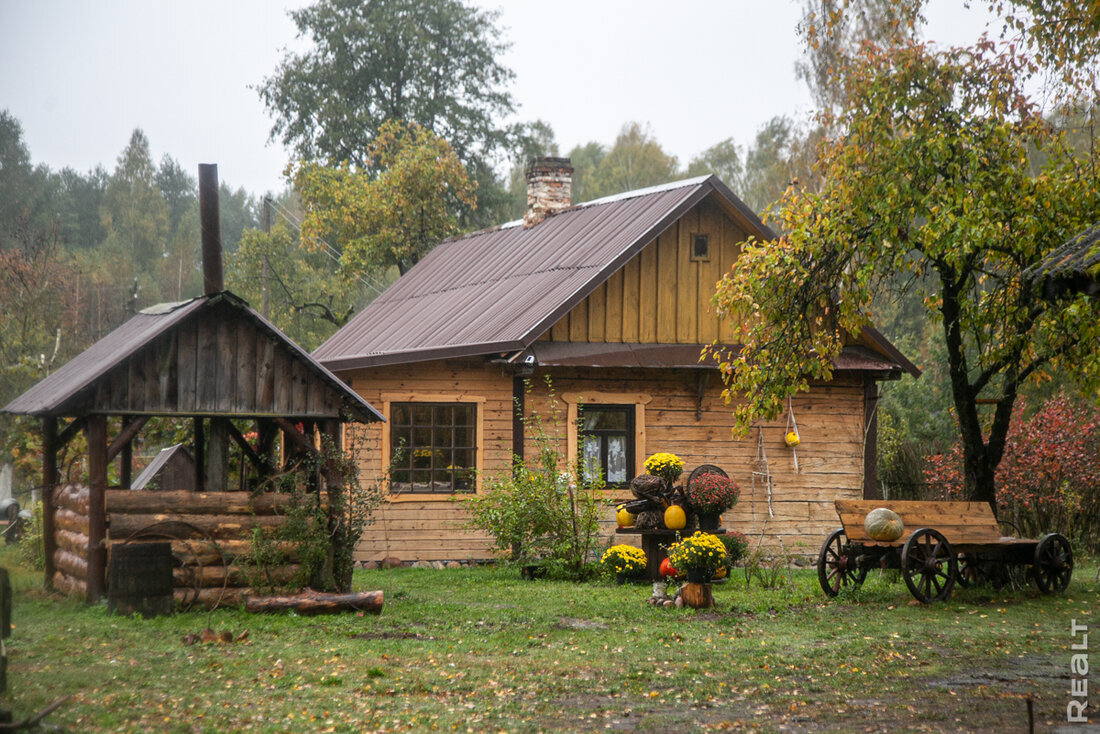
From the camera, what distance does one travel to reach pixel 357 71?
42312 mm

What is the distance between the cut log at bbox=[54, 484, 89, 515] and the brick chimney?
11.5m

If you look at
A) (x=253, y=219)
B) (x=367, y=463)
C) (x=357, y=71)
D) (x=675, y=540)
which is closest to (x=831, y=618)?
(x=675, y=540)

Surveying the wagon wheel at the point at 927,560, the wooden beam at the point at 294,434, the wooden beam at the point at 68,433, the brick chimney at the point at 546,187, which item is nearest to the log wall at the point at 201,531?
the wooden beam at the point at 294,434

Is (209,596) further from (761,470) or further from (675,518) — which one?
(761,470)

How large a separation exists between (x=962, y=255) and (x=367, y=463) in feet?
29.6

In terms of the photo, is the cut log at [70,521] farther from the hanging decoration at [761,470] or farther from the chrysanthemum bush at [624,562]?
the hanging decoration at [761,470]

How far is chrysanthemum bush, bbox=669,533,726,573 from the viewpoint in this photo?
13141 mm

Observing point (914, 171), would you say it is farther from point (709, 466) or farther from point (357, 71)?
point (357, 71)

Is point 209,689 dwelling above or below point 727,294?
below

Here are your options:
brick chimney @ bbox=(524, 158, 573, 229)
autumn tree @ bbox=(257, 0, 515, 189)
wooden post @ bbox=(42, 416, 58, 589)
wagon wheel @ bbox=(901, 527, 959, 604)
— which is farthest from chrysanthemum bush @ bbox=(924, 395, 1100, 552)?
autumn tree @ bbox=(257, 0, 515, 189)

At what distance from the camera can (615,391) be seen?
18.5m

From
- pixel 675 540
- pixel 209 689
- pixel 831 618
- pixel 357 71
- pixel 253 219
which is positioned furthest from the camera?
pixel 253 219

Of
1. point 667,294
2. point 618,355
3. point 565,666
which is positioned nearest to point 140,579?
point 565,666

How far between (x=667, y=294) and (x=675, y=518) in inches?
182
